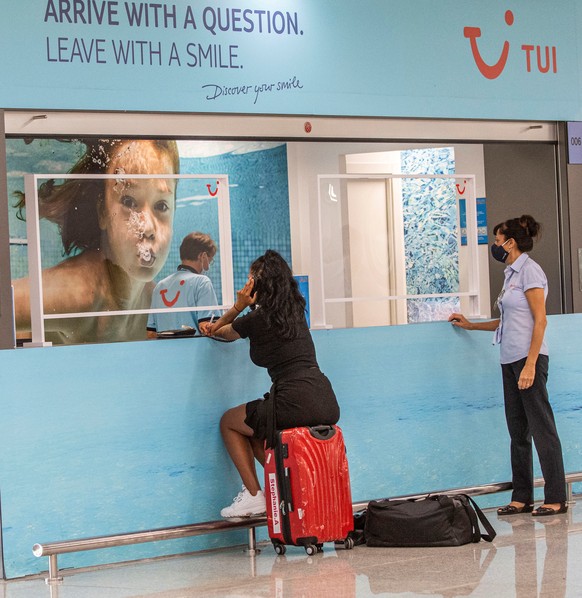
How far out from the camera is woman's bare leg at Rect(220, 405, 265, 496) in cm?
503

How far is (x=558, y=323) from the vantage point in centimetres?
611

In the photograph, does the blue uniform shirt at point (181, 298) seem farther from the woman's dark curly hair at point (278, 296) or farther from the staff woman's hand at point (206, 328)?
the woman's dark curly hair at point (278, 296)

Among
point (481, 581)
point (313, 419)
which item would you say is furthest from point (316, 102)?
point (481, 581)

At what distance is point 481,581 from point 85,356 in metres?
1.96

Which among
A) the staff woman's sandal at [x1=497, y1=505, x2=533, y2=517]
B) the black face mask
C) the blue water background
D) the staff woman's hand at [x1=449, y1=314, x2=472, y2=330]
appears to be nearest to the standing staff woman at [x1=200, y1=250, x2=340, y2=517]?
the staff woman's hand at [x1=449, y1=314, x2=472, y2=330]

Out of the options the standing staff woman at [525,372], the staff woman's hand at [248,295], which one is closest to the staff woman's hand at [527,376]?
the standing staff woman at [525,372]

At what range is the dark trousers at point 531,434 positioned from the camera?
549cm

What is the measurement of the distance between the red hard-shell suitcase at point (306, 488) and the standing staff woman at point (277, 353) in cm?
9

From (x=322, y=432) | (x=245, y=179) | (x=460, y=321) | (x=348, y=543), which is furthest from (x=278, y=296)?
(x=245, y=179)

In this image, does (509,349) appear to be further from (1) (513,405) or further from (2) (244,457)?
(2) (244,457)

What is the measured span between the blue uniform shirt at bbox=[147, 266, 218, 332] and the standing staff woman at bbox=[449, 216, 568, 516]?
4.95ft

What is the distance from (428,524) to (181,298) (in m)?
1.61

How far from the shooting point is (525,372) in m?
5.44

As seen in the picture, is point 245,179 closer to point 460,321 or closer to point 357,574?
point 460,321
